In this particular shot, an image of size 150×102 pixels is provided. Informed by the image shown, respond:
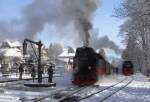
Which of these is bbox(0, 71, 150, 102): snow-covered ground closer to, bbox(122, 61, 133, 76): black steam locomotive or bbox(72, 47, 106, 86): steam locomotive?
bbox(72, 47, 106, 86): steam locomotive

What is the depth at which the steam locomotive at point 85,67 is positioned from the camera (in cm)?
3731

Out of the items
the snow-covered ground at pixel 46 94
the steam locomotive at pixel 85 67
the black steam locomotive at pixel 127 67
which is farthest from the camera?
the black steam locomotive at pixel 127 67

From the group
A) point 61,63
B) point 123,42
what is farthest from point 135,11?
point 61,63

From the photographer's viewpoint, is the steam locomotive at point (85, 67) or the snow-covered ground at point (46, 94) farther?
the steam locomotive at point (85, 67)

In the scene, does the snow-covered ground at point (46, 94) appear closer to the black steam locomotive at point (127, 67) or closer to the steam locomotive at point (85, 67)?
the steam locomotive at point (85, 67)

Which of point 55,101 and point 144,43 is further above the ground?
point 144,43

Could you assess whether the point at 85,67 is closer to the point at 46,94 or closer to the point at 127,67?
the point at 46,94

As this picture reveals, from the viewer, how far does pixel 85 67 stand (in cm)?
3788

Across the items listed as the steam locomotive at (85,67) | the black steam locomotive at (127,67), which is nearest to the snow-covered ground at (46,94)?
the steam locomotive at (85,67)

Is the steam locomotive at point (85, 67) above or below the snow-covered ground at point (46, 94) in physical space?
above

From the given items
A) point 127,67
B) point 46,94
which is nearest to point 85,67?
point 46,94

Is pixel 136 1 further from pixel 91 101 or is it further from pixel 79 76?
pixel 91 101

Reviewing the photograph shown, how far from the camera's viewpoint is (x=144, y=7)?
3612cm

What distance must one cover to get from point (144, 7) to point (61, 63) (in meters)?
130
